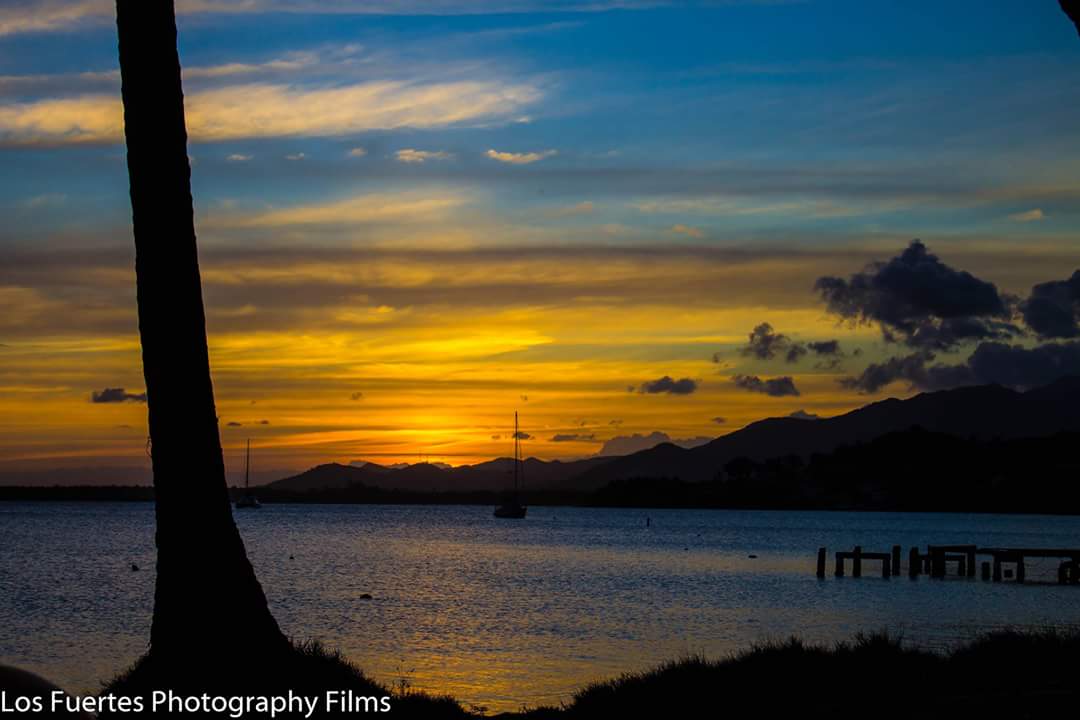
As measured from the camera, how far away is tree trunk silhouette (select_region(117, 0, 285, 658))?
1177 cm

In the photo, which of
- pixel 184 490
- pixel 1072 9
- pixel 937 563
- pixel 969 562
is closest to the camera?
pixel 1072 9

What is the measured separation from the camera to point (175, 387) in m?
11.9

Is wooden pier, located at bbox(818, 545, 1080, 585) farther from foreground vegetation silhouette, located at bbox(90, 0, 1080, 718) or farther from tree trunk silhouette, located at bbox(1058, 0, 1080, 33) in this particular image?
tree trunk silhouette, located at bbox(1058, 0, 1080, 33)

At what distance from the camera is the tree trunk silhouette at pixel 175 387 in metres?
11.8

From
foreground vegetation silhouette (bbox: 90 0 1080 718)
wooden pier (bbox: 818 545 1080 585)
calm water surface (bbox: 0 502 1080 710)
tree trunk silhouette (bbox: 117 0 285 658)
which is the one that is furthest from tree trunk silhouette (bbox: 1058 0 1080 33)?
wooden pier (bbox: 818 545 1080 585)

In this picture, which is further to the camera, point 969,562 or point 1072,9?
point 969,562

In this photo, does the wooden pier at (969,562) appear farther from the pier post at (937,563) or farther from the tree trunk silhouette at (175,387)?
the tree trunk silhouette at (175,387)

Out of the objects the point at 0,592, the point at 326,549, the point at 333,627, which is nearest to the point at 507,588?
the point at 333,627

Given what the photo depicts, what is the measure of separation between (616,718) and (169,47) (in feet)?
28.4

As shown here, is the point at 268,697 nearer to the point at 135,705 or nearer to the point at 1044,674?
the point at 135,705

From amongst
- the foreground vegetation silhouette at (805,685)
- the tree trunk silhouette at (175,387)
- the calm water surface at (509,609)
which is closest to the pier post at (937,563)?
the calm water surface at (509,609)

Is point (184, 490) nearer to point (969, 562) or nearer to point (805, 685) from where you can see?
point (805, 685)

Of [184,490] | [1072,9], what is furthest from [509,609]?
[1072,9]

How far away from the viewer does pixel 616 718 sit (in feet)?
44.5
